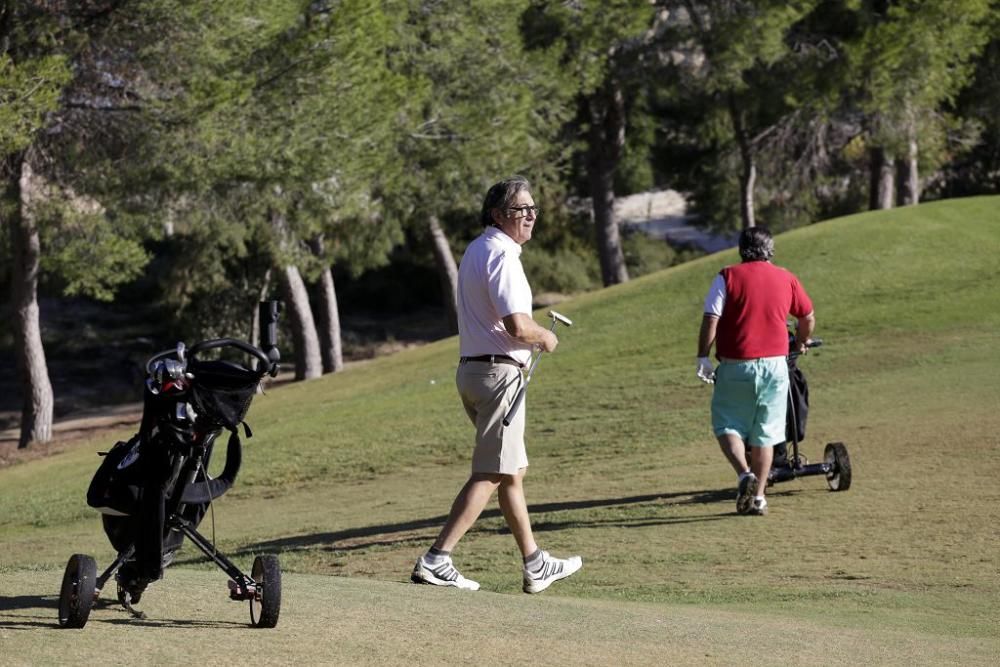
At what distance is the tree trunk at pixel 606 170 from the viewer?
136 feet

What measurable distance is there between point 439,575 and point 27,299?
67.9ft

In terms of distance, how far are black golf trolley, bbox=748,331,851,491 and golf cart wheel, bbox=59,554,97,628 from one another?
6460 mm

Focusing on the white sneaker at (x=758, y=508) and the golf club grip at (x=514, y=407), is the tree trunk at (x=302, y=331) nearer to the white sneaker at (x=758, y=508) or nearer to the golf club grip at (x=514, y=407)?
the white sneaker at (x=758, y=508)

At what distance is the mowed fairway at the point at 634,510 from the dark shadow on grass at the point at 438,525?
0.05 meters

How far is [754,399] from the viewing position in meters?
A: 10.9

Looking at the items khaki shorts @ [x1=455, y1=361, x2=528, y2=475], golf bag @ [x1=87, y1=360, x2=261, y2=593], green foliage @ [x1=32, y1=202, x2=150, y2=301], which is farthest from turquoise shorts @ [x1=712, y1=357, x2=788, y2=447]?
green foliage @ [x1=32, y1=202, x2=150, y2=301]

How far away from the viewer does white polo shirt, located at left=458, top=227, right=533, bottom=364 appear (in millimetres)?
7723

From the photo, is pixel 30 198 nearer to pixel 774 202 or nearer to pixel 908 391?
pixel 908 391

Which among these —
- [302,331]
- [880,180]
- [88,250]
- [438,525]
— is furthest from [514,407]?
[880,180]

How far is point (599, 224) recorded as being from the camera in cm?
4166

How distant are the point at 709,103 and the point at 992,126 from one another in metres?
7.24

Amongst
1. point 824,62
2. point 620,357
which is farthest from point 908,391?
point 824,62

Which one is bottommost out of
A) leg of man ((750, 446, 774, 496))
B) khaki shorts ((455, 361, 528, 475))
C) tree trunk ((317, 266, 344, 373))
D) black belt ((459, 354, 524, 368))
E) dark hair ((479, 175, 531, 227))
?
tree trunk ((317, 266, 344, 373))

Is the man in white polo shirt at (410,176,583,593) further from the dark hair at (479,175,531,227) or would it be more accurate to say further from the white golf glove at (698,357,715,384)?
the white golf glove at (698,357,715,384)
